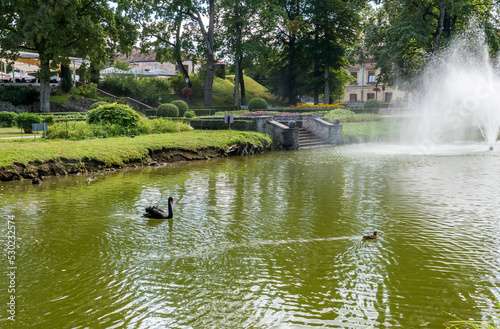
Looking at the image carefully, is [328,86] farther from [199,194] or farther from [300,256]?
[300,256]

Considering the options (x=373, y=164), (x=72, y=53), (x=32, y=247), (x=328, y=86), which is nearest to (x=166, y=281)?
(x=32, y=247)

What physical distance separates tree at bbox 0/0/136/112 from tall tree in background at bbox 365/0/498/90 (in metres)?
22.3

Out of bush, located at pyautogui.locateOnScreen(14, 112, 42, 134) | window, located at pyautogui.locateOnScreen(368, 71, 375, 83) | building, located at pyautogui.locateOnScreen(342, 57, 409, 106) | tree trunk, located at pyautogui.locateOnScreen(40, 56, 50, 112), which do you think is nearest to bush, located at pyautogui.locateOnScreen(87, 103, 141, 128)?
bush, located at pyautogui.locateOnScreen(14, 112, 42, 134)

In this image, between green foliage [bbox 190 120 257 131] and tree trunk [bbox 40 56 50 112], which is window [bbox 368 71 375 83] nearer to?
green foliage [bbox 190 120 257 131]

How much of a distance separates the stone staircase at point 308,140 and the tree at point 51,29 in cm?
1761

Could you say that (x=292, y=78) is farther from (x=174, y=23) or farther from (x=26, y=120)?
(x=26, y=120)

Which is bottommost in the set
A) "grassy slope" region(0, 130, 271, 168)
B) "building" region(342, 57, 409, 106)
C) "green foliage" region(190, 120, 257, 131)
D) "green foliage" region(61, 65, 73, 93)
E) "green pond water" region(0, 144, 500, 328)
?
"green pond water" region(0, 144, 500, 328)

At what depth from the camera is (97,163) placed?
16016 mm

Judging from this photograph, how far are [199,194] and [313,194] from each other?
10.1 ft

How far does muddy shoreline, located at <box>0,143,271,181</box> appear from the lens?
45.4ft

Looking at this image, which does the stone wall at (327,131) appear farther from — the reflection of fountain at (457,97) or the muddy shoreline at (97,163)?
the muddy shoreline at (97,163)

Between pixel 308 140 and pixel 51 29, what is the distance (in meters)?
20.5

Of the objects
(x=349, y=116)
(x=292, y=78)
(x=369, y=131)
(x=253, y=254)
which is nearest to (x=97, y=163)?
(x=253, y=254)

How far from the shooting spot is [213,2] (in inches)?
1636
